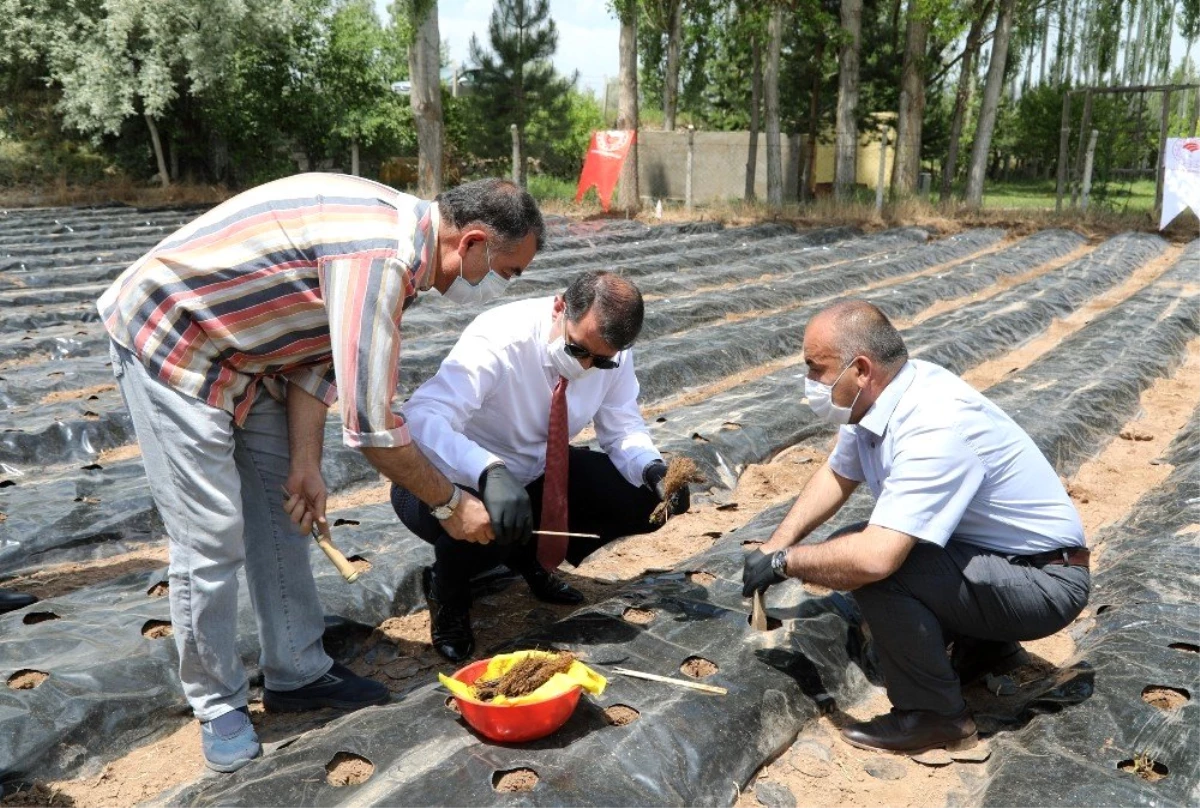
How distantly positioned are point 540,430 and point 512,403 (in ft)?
0.49

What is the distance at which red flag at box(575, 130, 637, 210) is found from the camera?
54.2 ft

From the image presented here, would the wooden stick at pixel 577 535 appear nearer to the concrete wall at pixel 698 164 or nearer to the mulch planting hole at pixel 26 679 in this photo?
the mulch planting hole at pixel 26 679

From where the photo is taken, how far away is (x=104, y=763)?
255 centimetres

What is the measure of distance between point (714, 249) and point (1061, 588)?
10222 millimetres

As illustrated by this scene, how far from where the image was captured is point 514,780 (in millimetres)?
2123

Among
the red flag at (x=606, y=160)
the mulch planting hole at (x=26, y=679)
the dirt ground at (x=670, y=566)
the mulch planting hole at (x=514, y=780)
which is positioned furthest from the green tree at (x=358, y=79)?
the mulch planting hole at (x=514, y=780)

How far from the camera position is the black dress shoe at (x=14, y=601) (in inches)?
130

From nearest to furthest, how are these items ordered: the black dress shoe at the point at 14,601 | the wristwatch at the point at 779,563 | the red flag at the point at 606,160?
1. the wristwatch at the point at 779,563
2. the black dress shoe at the point at 14,601
3. the red flag at the point at 606,160

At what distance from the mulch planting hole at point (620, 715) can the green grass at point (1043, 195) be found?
16.7 m

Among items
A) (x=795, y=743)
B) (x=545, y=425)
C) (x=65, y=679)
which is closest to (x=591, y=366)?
(x=545, y=425)

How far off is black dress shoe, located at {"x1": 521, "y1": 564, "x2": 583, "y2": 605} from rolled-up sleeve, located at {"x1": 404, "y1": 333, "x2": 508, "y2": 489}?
0.70m

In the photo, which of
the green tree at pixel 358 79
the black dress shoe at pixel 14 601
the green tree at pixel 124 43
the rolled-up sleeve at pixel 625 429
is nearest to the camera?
the rolled-up sleeve at pixel 625 429

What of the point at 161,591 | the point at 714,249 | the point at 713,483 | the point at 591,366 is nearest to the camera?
the point at 591,366

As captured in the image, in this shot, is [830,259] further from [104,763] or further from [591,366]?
[104,763]
